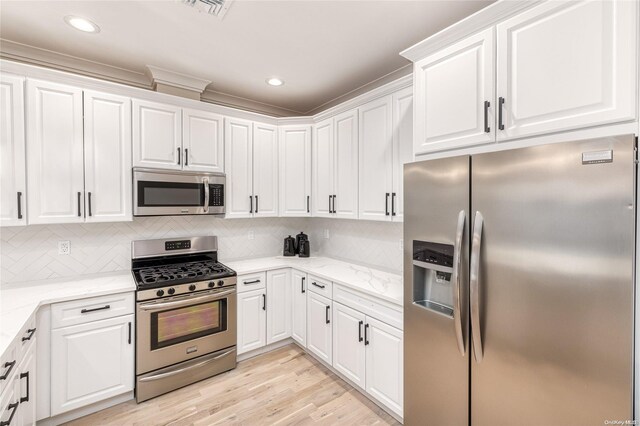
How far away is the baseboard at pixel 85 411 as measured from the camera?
6.84ft

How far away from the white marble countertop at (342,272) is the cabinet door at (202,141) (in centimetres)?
107

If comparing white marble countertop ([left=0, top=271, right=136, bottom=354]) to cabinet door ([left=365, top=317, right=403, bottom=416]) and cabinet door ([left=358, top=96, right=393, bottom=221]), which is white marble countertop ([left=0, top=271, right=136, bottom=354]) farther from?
cabinet door ([left=358, top=96, right=393, bottom=221])

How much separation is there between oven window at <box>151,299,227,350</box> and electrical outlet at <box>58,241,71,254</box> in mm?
988

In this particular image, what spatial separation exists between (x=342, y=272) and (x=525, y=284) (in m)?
1.71

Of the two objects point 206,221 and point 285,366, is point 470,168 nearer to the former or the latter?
point 285,366

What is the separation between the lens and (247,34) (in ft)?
7.09

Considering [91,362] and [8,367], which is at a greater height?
[8,367]

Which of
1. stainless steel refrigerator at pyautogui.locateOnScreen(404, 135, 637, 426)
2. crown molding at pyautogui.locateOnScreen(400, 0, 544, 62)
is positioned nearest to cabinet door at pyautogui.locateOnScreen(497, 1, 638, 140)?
crown molding at pyautogui.locateOnScreen(400, 0, 544, 62)

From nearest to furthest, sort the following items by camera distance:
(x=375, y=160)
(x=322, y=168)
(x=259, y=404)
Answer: (x=259, y=404) → (x=375, y=160) → (x=322, y=168)

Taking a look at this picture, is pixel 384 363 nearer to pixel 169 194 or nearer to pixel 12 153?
pixel 169 194

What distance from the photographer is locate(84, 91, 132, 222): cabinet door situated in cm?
236

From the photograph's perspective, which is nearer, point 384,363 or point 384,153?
point 384,363

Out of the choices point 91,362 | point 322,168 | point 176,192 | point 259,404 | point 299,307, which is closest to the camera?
point 91,362

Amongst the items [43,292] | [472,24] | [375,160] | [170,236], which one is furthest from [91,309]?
[472,24]
